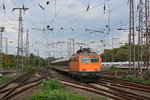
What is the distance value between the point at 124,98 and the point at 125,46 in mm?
95715

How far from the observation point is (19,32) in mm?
46562

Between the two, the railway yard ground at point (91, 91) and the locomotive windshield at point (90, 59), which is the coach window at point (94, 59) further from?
the railway yard ground at point (91, 91)

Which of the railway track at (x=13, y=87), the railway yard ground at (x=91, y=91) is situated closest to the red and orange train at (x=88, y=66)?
the railway yard ground at (x=91, y=91)

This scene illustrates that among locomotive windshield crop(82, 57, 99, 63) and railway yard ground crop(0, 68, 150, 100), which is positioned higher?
locomotive windshield crop(82, 57, 99, 63)

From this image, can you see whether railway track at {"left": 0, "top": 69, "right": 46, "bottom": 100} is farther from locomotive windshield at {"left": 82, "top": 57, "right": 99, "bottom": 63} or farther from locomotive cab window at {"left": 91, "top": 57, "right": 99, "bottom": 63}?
locomotive cab window at {"left": 91, "top": 57, "right": 99, "bottom": 63}

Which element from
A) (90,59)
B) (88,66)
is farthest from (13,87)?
(90,59)

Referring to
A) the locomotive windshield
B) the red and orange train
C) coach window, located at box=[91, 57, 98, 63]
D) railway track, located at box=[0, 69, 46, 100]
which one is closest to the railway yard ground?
railway track, located at box=[0, 69, 46, 100]

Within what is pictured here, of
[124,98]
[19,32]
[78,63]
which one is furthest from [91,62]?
[19,32]

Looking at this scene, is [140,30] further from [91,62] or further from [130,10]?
[91,62]

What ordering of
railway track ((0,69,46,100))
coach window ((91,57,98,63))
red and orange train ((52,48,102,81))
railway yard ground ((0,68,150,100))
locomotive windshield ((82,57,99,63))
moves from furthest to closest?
coach window ((91,57,98,63)) < locomotive windshield ((82,57,99,63)) < red and orange train ((52,48,102,81)) < railway track ((0,69,46,100)) < railway yard ground ((0,68,150,100))

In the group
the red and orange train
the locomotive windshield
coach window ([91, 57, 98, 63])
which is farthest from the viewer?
coach window ([91, 57, 98, 63])

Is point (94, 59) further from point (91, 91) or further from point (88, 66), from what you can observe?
point (91, 91)

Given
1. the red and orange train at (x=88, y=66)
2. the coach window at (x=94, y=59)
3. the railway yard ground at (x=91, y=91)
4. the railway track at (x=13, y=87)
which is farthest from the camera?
the coach window at (x=94, y=59)

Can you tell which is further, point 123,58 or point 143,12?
point 123,58
